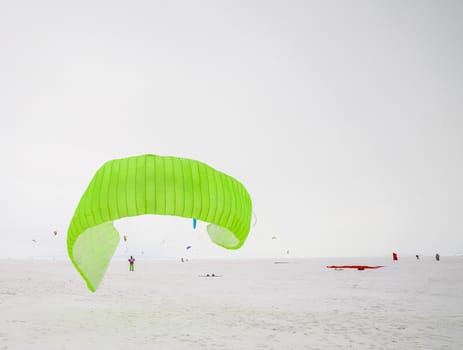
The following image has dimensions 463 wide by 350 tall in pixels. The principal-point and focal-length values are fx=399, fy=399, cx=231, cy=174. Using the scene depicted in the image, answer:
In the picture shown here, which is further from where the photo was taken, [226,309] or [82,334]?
[226,309]

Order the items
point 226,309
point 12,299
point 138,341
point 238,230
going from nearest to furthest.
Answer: point 238,230 → point 138,341 → point 226,309 → point 12,299

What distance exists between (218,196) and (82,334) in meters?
7.83

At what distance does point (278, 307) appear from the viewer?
15.6 meters

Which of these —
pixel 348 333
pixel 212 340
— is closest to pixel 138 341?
pixel 212 340

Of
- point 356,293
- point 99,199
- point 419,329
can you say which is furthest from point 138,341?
point 356,293

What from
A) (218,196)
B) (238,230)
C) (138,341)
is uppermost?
(218,196)

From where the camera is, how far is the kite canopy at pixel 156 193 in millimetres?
4785

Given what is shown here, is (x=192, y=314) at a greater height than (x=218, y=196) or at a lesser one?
lesser

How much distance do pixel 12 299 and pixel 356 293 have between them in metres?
16.1

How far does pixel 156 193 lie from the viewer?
4789 mm

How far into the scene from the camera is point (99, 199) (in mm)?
4840

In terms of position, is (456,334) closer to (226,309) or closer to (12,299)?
(226,309)

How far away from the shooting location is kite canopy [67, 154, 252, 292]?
479 centimetres

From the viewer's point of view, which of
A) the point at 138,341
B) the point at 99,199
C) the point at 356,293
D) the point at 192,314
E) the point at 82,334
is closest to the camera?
the point at 99,199
